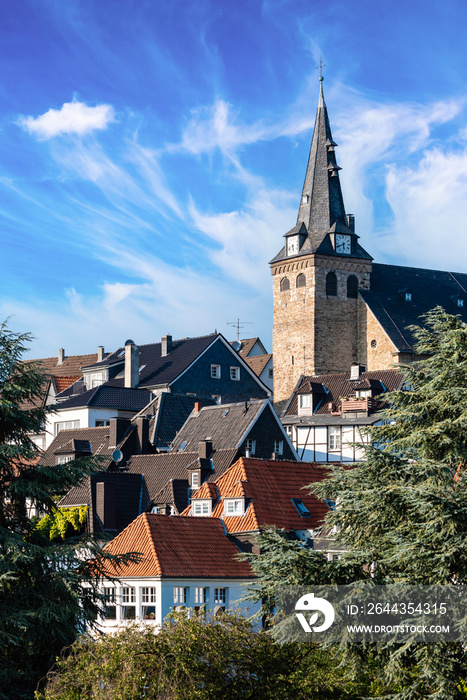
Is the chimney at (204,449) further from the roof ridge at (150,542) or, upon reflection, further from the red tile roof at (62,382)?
the red tile roof at (62,382)

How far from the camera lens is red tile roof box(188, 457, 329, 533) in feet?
129

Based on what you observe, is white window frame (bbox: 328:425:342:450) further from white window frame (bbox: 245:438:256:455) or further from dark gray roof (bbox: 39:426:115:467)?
dark gray roof (bbox: 39:426:115:467)

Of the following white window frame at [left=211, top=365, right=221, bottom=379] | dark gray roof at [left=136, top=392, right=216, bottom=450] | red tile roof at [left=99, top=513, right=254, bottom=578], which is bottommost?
red tile roof at [left=99, top=513, right=254, bottom=578]

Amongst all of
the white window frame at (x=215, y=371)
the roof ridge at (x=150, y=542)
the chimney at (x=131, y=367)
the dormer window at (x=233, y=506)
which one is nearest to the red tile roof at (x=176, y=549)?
the roof ridge at (x=150, y=542)

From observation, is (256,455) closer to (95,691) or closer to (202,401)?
(202,401)

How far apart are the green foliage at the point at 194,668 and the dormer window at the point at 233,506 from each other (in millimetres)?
19123

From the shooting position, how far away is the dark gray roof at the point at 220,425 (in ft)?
159

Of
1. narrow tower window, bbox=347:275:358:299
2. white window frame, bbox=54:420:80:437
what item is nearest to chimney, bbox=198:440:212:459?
white window frame, bbox=54:420:80:437

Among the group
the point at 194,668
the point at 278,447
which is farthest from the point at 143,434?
the point at 194,668

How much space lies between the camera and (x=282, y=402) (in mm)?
73938

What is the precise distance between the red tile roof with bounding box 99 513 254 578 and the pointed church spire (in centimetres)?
4182

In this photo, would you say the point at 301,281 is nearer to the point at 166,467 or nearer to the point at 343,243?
the point at 343,243

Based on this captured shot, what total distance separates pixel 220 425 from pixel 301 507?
9955 mm

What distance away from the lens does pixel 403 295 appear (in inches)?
3071
